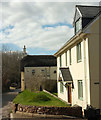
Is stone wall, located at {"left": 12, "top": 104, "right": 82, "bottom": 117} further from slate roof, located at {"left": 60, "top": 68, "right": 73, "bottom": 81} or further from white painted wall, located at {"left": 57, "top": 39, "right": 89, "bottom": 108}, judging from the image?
slate roof, located at {"left": 60, "top": 68, "right": 73, "bottom": 81}

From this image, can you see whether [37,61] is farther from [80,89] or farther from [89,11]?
[80,89]

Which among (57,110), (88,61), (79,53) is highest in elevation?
(79,53)

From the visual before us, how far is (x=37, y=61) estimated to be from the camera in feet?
143

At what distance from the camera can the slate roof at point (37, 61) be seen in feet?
139

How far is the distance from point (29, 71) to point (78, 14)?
27.8m

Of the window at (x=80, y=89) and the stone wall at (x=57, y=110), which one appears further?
the window at (x=80, y=89)

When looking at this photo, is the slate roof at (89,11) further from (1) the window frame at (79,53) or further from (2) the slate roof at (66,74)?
(2) the slate roof at (66,74)

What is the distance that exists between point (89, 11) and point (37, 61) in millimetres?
30345

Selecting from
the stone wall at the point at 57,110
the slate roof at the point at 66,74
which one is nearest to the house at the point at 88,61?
the stone wall at the point at 57,110

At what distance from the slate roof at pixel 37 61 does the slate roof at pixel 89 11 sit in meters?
28.3

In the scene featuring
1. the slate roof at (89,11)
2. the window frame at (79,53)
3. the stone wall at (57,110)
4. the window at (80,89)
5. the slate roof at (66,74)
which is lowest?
the stone wall at (57,110)

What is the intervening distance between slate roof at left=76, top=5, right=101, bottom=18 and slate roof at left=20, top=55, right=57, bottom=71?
28.3 m

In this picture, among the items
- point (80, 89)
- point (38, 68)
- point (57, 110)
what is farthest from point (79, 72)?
point (38, 68)

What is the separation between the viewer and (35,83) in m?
31.0
